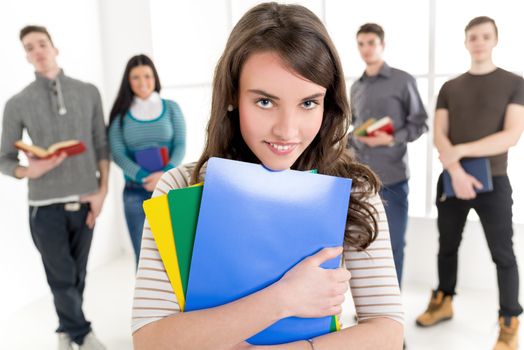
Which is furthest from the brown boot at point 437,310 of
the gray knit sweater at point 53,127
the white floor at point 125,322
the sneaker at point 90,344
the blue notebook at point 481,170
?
the gray knit sweater at point 53,127

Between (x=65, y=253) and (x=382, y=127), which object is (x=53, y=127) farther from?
(x=382, y=127)

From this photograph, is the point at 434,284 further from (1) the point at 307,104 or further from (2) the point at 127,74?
(1) the point at 307,104

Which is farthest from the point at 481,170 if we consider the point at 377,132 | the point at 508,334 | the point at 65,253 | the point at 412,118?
the point at 65,253

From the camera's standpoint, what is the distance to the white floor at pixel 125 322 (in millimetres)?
2715

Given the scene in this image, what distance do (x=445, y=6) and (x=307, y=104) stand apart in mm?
2890

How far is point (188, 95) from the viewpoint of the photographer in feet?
13.9

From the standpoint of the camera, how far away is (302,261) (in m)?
0.77

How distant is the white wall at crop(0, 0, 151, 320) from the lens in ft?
10.3

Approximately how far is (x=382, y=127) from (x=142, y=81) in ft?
4.68

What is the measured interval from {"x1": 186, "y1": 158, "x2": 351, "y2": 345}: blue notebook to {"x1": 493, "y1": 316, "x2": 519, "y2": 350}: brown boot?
86.3 inches

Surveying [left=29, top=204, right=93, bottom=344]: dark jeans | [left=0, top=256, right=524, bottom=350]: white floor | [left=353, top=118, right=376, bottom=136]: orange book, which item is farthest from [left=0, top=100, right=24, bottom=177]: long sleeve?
[left=353, top=118, right=376, bottom=136]: orange book

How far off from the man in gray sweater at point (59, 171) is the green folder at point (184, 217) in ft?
6.29

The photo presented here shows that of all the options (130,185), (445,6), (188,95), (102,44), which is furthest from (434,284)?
(102,44)

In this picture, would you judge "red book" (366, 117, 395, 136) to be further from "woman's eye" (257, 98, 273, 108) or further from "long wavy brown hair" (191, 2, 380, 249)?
"woman's eye" (257, 98, 273, 108)
